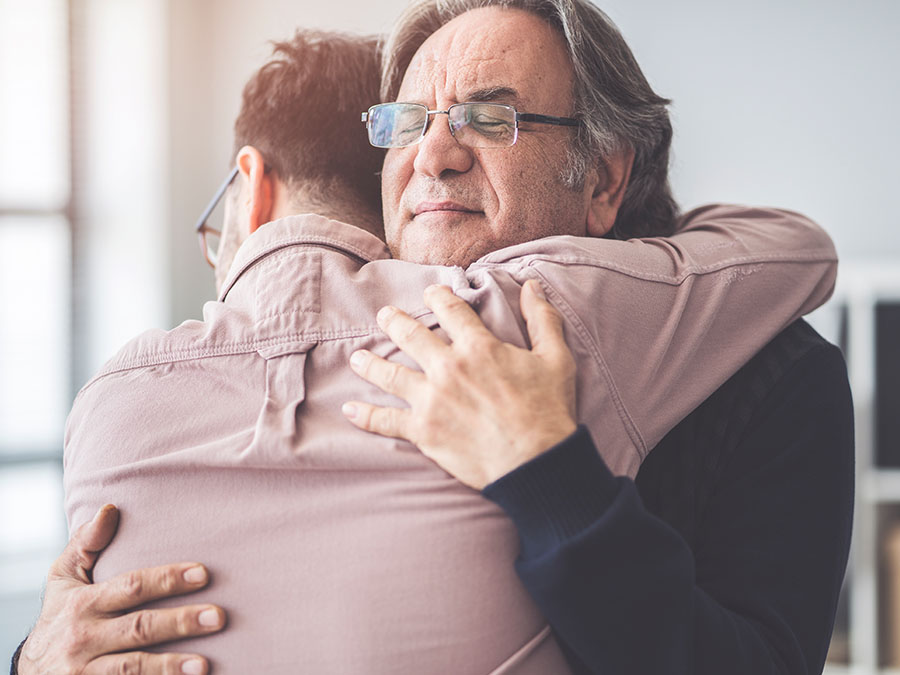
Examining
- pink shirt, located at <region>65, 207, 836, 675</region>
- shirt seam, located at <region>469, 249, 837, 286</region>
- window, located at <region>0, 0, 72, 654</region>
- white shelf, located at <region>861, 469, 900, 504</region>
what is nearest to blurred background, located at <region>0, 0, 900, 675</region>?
Result: window, located at <region>0, 0, 72, 654</region>

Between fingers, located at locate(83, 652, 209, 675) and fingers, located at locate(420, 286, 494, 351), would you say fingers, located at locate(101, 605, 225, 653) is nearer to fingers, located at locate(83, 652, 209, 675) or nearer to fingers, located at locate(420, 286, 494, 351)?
fingers, located at locate(83, 652, 209, 675)

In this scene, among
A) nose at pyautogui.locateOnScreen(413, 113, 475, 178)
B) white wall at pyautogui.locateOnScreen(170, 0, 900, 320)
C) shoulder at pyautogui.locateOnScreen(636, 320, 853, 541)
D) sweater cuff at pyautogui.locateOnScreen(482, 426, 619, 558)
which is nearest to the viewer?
sweater cuff at pyautogui.locateOnScreen(482, 426, 619, 558)

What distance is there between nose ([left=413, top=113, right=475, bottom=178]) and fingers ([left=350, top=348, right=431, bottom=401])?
410mm

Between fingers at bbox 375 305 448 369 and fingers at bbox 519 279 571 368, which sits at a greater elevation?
fingers at bbox 519 279 571 368

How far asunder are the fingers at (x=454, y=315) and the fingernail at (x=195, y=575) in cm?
34

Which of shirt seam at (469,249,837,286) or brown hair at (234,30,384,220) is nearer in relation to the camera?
shirt seam at (469,249,837,286)

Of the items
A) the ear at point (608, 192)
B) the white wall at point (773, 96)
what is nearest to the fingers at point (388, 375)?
the ear at point (608, 192)

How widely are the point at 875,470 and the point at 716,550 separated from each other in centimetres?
206

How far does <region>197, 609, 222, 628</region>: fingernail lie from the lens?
2.62 feet

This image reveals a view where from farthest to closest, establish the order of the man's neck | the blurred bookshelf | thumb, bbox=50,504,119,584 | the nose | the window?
1. the window
2. the blurred bookshelf
3. the man's neck
4. the nose
5. thumb, bbox=50,504,119,584

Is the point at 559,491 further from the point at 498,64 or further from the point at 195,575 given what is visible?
the point at 498,64

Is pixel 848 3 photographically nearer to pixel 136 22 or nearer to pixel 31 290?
pixel 136 22

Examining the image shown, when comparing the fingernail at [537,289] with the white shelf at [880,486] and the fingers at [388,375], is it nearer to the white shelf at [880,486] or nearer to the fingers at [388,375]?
the fingers at [388,375]

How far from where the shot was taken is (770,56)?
127 inches
